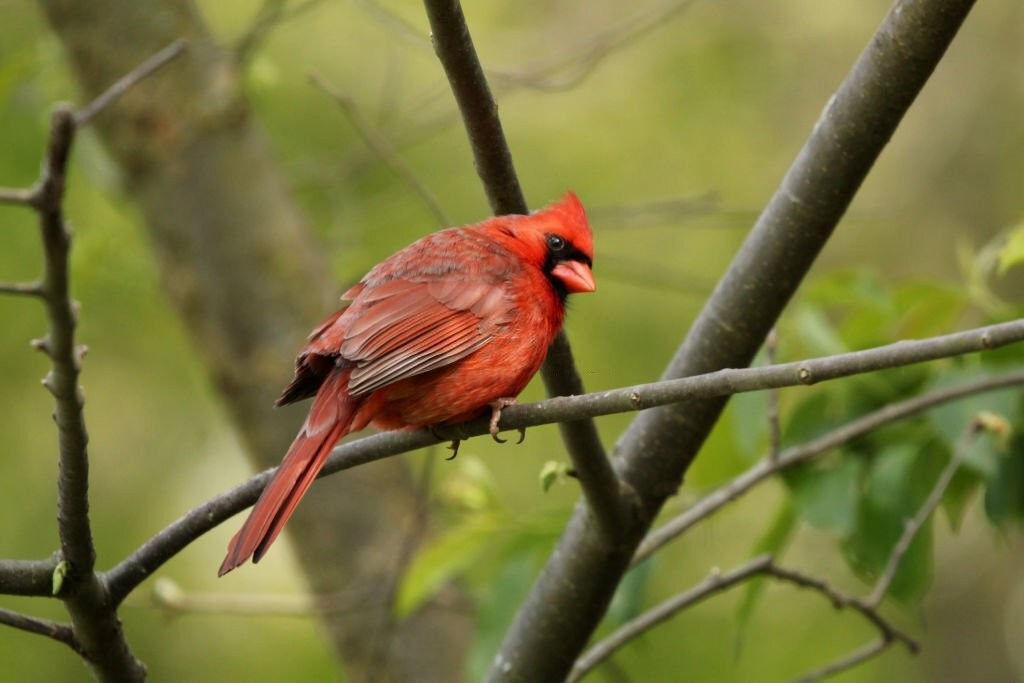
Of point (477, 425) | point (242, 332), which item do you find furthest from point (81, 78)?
point (477, 425)

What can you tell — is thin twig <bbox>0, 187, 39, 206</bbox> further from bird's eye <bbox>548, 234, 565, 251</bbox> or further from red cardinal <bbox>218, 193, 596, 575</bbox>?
bird's eye <bbox>548, 234, 565, 251</bbox>

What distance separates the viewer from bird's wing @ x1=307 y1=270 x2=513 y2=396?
8.95 ft

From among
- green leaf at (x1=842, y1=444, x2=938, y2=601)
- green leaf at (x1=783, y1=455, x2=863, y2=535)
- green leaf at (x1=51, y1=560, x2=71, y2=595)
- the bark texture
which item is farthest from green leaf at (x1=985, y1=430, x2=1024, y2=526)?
the bark texture

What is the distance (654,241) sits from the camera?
7.28 metres

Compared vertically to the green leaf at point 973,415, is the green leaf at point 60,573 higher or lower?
higher

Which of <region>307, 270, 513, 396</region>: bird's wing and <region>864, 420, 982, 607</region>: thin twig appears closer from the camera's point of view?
<region>307, 270, 513, 396</region>: bird's wing

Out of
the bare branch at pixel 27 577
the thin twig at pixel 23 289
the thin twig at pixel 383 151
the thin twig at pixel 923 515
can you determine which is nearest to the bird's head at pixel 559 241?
the thin twig at pixel 383 151

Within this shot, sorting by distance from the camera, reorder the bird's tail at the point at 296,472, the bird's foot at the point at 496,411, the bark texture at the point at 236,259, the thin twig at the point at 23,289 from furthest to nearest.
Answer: the bark texture at the point at 236,259 → the bird's foot at the point at 496,411 → the bird's tail at the point at 296,472 → the thin twig at the point at 23,289

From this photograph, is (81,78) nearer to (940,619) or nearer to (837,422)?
(837,422)

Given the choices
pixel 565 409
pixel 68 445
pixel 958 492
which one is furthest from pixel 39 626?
pixel 958 492

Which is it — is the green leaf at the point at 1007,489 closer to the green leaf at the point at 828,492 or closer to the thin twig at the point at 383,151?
the green leaf at the point at 828,492

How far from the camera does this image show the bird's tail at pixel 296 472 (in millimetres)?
2150

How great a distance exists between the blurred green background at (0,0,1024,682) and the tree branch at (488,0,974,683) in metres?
0.83

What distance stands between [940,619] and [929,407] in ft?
19.0
